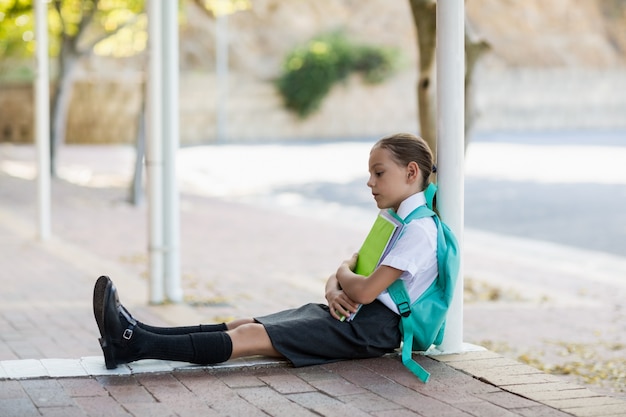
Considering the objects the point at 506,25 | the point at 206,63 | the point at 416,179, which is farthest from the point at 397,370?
the point at 506,25

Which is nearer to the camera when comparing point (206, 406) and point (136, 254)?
point (206, 406)

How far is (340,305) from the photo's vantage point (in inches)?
180

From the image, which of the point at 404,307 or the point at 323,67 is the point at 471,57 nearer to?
the point at 404,307

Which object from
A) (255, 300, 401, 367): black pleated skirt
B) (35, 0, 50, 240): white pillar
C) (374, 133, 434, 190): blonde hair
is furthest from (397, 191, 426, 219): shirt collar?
(35, 0, 50, 240): white pillar

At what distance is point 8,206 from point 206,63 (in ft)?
101

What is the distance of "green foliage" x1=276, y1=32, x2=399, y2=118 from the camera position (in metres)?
41.5

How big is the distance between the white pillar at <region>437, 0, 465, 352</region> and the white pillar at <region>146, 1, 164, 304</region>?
2.80m

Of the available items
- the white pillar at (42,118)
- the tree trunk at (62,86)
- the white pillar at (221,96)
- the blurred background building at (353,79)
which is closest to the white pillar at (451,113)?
the white pillar at (42,118)

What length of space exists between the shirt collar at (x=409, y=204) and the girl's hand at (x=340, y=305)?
45 cm

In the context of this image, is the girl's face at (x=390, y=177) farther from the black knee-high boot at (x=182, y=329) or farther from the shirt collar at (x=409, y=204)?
the black knee-high boot at (x=182, y=329)

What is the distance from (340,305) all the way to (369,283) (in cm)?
22

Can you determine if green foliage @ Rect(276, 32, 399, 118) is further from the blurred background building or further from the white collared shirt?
the white collared shirt

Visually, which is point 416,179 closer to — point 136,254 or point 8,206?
point 136,254

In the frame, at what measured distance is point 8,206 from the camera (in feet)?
47.5
